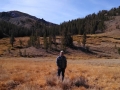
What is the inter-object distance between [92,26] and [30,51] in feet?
380

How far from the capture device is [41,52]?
88312 mm

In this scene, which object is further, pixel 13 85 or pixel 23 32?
pixel 23 32

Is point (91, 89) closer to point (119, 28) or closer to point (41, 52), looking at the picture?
point (41, 52)

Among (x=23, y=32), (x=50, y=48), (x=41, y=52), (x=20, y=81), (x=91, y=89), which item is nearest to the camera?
(x=91, y=89)

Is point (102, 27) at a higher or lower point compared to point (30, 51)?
higher

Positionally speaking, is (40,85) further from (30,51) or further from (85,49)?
(85,49)

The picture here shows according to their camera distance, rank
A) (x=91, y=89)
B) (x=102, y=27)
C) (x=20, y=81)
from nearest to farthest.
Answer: (x=91, y=89), (x=20, y=81), (x=102, y=27)

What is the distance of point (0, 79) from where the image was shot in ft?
41.7

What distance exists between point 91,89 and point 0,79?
214 inches

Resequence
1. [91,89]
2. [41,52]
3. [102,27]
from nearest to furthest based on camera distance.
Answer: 1. [91,89]
2. [41,52]
3. [102,27]

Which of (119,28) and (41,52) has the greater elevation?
(119,28)

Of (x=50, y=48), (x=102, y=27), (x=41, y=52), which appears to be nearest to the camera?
(x=41, y=52)

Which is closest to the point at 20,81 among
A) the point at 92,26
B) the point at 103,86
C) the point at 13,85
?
the point at 13,85

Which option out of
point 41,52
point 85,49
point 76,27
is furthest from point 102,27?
point 41,52
